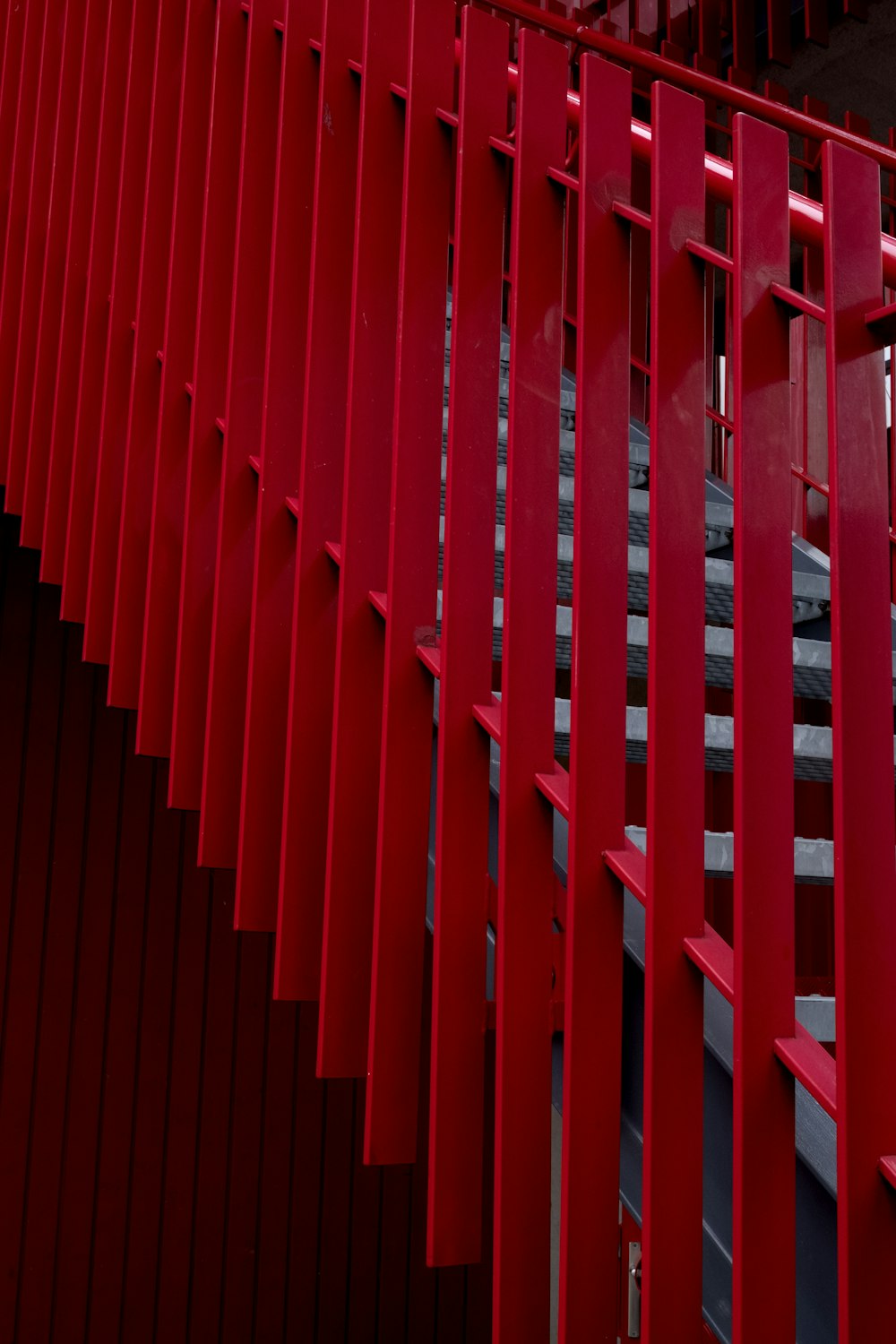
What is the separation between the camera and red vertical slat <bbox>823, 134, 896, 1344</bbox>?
995mm

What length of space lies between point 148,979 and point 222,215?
9.88ft

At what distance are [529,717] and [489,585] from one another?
0.65ft

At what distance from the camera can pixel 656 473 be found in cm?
128

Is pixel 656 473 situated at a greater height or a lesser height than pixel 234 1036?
greater

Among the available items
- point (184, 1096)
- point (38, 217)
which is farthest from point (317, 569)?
point (184, 1096)

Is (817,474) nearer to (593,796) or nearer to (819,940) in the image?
(819,940)

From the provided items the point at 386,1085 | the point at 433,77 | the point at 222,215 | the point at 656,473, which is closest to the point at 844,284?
the point at 656,473

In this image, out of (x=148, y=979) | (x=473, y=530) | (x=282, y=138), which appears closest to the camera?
(x=473, y=530)

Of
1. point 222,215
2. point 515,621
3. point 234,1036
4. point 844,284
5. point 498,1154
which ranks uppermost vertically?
point 222,215

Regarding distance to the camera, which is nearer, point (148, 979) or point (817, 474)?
point (817, 474)

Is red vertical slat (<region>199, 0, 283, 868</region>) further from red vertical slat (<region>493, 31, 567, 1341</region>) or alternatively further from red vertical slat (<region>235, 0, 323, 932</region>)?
red vertical slat (<region>493, 31, 567, 1341</region>)

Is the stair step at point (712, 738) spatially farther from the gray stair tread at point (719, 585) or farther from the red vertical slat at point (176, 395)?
the red vertical slat at point (176, 395)

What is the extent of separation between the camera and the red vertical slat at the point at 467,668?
1476mm

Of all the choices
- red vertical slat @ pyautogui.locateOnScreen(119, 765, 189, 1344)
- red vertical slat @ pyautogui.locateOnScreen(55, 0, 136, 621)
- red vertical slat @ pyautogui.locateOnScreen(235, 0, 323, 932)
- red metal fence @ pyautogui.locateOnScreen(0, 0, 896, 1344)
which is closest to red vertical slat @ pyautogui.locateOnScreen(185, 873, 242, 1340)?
red vertical slat @ pyautogui.locateOnScreen(119, 765, 189, 1344)
